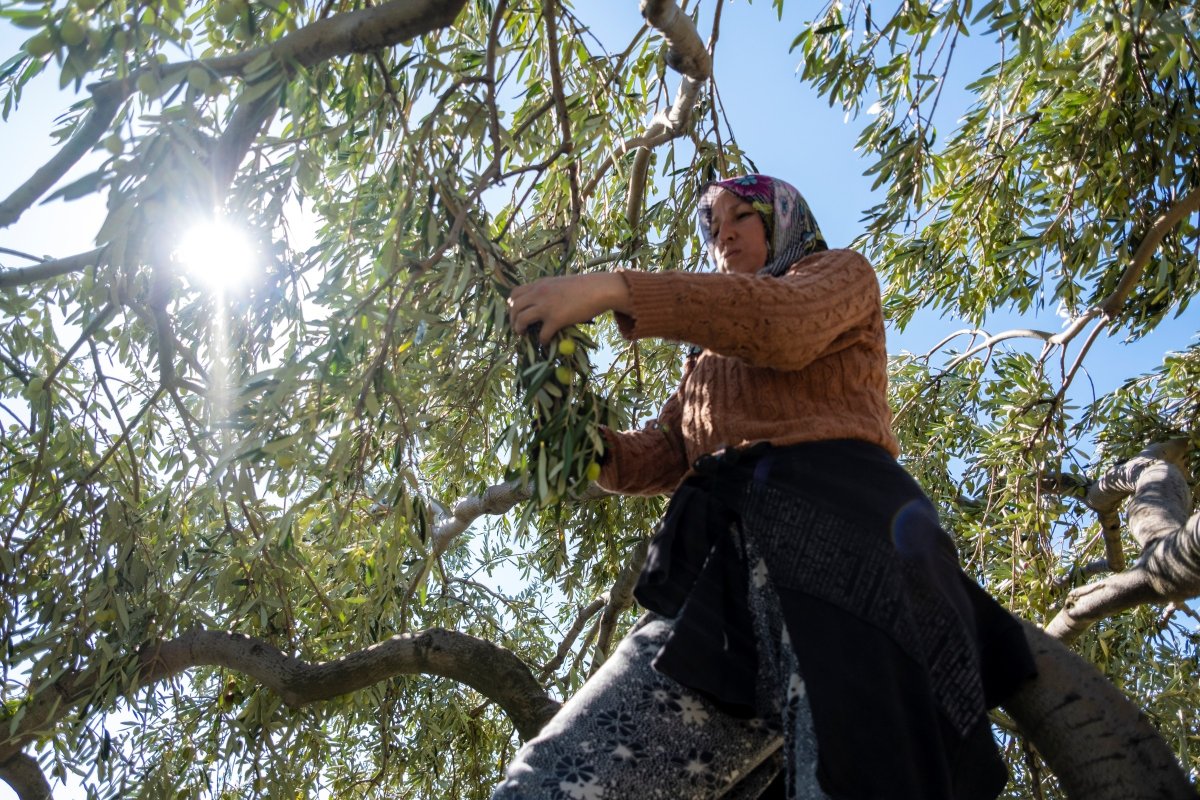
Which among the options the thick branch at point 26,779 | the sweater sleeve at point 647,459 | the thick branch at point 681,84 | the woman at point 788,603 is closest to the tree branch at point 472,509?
the thick branch at point 681,84

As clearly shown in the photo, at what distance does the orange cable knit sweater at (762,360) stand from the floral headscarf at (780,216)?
0.20 metres

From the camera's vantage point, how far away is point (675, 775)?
150cm

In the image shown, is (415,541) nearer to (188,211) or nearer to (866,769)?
(188,211)

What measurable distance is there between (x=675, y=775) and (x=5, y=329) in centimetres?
260

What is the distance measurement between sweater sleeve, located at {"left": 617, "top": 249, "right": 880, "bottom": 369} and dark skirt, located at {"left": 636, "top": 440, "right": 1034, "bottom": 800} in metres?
0.17

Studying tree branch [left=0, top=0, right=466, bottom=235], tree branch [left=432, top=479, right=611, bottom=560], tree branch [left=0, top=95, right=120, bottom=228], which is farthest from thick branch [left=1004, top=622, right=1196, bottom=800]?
tree branch [left=432, top=479, right=611, bottom=560]

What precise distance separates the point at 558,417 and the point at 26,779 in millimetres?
1993

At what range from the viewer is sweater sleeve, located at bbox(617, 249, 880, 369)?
1.52 meters

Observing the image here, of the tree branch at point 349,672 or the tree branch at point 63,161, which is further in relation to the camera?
the tree branch at point 349,672

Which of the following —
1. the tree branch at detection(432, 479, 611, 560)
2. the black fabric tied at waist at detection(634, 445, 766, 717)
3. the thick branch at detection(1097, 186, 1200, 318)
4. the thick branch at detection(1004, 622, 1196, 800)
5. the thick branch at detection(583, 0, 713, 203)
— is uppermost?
the thick branch at detection(583, 0, 713, 203)

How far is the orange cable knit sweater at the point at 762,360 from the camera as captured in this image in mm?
1528

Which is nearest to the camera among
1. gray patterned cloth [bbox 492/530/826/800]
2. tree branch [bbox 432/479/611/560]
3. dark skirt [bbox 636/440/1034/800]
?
dark skirt [bbox 636/440/1034/800]

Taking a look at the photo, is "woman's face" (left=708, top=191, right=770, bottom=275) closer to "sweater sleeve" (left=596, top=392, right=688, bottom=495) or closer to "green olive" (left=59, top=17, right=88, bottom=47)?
"sweater sleeve" (left=596, top=392, right=688, bottom=495)

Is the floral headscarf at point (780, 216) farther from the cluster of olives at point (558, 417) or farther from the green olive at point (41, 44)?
the green olive at point (41, 44)
